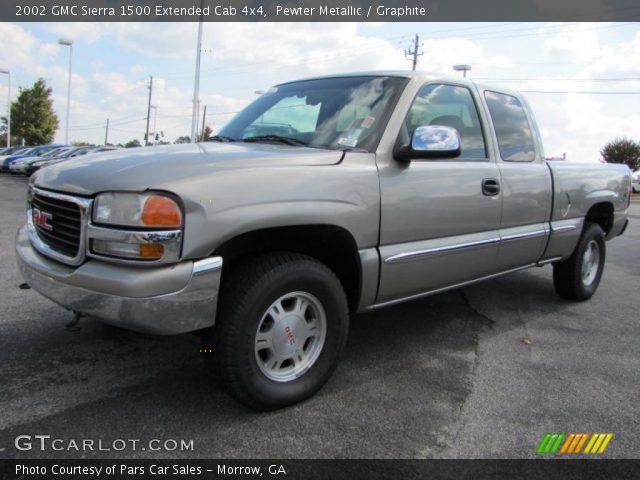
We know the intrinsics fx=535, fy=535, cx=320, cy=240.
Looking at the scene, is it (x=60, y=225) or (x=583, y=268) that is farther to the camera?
(x=583, y=268)

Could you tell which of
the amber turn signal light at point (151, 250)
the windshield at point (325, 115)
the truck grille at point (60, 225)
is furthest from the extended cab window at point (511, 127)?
the truck grille at point (60, 225)

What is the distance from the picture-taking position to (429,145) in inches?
121

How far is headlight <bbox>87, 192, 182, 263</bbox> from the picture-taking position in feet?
7.55

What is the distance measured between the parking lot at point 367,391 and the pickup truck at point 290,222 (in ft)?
0.96

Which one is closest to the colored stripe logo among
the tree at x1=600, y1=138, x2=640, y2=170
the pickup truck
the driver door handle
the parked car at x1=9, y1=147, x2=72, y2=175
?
the pickup truck

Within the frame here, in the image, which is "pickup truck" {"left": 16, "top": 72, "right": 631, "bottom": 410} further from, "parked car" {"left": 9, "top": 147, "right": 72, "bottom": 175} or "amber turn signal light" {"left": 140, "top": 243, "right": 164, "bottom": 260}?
"parked car" {"left": 9, "top": 147, "right": 72, "bottom": 175}

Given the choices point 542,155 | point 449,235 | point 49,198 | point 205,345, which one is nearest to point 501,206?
point 449,235

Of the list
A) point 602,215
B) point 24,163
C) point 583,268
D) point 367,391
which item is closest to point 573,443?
point 367,391

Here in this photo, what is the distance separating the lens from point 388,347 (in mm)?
3828

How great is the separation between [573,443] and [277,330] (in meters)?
1.55

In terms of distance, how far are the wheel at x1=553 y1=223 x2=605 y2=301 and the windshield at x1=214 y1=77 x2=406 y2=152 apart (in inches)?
111

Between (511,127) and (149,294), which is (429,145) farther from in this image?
(149,294)

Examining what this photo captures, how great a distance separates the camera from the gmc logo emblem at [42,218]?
273 centimetres

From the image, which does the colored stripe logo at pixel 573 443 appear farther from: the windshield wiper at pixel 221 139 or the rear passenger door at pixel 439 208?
the windshield wiper at pixel 221 139
